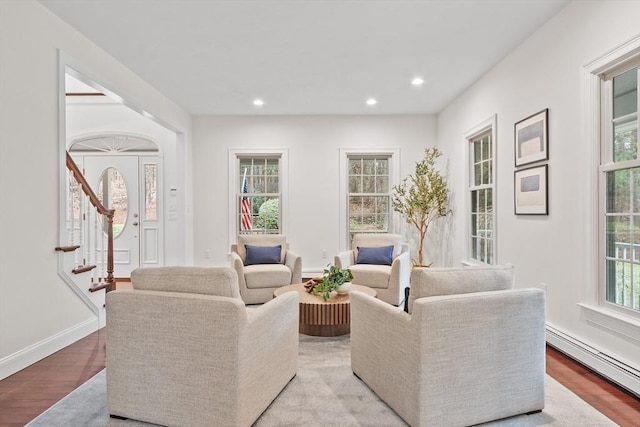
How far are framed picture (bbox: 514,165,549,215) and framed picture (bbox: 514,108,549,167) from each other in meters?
0.11

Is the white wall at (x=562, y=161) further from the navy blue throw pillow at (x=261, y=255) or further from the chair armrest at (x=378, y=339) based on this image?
the navy blue throw pillow at (x=261, y=255)

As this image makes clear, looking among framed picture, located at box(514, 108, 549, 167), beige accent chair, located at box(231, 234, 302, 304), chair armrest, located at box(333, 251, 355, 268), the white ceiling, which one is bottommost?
beige accent chair, located at box(231, 234, 302, 304)

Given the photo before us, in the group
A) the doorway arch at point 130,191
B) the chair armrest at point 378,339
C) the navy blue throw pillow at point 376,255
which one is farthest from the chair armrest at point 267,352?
the doorway arch at point 130,191

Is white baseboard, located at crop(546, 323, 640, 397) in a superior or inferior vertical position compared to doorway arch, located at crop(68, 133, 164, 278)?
inferior

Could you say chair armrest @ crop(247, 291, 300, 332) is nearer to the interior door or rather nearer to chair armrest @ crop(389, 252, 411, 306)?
chair armrest @ crop(389, 252, 411, 306)

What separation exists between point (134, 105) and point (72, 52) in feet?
3.71

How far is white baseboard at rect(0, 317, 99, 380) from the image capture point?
8.26 ft

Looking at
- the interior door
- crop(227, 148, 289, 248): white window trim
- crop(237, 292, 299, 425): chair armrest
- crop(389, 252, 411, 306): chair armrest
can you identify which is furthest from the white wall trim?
the interior door

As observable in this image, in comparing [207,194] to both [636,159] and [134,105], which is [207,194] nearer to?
[134,105]

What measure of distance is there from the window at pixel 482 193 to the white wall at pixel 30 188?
4360 mm

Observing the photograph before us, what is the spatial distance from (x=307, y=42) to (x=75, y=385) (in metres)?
3.37

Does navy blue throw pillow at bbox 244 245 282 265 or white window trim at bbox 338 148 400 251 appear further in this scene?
white window trim at bbox 338 148 400 251

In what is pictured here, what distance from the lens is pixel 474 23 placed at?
318 centimetres

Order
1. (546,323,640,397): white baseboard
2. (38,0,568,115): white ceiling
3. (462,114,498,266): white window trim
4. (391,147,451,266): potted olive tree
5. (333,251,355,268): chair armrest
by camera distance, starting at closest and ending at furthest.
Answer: (546,323,640,397): white baseboard → (38,0,568,115): white ceiling → (462,114,498,266): white window trim → (333,251,355,268): chair armrest → (391,147,451,266): potted olive tree
